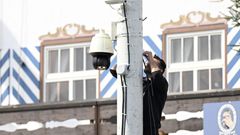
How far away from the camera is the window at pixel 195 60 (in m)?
15.5

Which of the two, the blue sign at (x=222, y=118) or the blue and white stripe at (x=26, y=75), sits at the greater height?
the blue and white stripe at (x=26, y=75)

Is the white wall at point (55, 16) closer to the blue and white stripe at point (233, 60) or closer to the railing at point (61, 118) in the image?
the blue and white stripe at point (233, 60)

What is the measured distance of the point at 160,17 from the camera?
16062 mm

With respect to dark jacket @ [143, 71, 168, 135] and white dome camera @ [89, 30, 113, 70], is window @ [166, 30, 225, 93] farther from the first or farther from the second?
dark jacket @ [143, 71, 168, 135]

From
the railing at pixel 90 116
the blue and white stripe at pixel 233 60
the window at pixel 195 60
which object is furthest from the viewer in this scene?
the window at pixel 195 60

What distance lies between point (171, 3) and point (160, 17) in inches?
12.1

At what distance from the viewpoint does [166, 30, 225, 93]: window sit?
15.5 meters

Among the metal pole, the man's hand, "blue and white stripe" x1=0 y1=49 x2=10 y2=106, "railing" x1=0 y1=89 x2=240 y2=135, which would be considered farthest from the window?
the metal pole

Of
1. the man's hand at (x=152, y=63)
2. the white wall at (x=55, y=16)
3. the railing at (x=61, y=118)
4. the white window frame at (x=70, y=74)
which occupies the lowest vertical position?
the railing at (x=61, y=118)

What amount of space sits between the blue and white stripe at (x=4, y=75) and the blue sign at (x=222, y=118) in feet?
14.7

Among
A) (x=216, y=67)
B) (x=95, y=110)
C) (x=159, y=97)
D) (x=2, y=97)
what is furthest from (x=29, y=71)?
(x=159, y=97)

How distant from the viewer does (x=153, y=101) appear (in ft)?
33.0

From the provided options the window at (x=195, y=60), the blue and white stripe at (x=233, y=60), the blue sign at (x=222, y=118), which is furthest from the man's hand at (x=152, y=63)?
the window at (x=195, y=60)

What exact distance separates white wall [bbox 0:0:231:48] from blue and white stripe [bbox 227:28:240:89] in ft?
3.45
